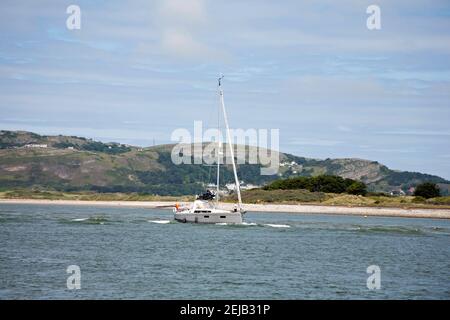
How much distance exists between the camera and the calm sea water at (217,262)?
42.3 metres

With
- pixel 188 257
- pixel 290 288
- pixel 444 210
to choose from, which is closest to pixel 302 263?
pixel 188 257

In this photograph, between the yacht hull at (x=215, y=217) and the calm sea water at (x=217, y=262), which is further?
the yacht hull at (x=215, y=217)

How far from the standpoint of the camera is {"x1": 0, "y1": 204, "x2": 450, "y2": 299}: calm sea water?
4228 centimetres

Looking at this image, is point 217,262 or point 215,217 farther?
point 215,217

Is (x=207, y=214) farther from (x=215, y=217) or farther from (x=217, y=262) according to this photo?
(x=217, y=262)

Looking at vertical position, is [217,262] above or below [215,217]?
below

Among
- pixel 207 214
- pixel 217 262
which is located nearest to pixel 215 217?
pixel 207 214

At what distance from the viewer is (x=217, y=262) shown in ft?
181

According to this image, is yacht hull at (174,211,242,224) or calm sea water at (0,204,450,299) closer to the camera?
calm sea water at (0,204,450,299)

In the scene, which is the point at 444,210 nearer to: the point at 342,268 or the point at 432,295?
the point at 342,268

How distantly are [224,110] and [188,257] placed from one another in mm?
46487

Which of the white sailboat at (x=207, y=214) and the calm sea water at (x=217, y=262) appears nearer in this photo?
the calm sea water at (x=217, y=262)

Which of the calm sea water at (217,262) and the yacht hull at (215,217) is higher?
the yacht hull at (215,217)

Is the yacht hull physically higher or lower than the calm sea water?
higher
